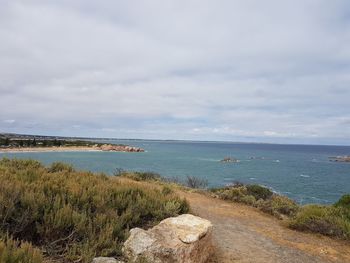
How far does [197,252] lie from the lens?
18.9ft

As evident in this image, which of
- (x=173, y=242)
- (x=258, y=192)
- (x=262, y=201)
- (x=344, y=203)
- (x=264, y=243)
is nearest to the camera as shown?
(x=173, y=242)

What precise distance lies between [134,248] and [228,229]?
428 centimetres

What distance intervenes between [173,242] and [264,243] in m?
3.29

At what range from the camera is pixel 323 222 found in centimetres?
967

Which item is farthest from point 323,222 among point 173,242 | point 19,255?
point 19,255

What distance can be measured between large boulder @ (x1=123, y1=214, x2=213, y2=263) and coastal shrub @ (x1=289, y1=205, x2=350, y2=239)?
4636mm

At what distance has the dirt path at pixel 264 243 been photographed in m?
6.96

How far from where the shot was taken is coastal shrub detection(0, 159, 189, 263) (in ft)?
16.4

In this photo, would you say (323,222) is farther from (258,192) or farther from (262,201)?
(258,192)

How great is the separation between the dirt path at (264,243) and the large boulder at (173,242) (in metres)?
0.79

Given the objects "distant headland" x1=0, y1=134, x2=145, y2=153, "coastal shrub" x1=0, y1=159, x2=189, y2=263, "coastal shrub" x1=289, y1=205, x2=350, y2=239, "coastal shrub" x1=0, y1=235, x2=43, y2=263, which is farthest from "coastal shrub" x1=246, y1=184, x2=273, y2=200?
"distant headland" x1=0, y1=134, x2=145, y2=153

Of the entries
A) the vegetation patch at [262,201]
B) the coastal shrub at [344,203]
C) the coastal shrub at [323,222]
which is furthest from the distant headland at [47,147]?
the coastal shrub at [323,222]

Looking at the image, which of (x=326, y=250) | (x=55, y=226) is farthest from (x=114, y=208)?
(x=326, y=250)

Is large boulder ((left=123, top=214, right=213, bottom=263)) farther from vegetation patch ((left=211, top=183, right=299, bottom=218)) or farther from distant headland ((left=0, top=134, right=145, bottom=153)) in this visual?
distant headland ((left=0, top=134, right=145, bottom=153))
